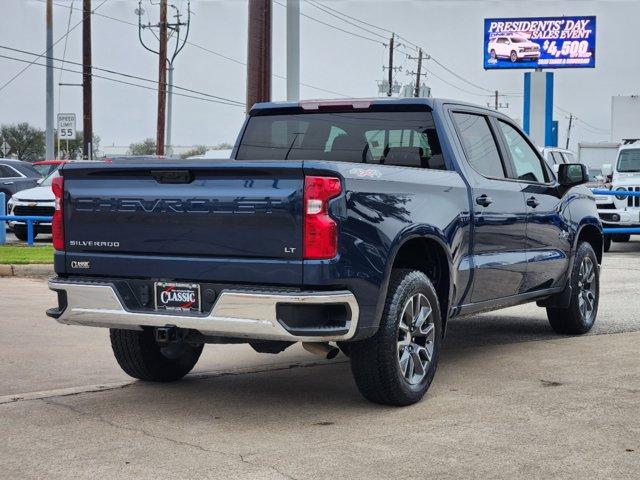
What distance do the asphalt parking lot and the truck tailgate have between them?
1005 millimetres

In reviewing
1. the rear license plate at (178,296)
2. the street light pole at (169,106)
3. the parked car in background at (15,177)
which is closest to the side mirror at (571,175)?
the rear license plate at (178,296)

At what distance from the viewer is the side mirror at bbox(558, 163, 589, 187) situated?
905cm

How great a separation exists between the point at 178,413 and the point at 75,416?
1.99 ft

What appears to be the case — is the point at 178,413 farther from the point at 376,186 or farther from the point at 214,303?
the point at 376,186

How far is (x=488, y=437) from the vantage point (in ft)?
19.3

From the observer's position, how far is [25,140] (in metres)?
104

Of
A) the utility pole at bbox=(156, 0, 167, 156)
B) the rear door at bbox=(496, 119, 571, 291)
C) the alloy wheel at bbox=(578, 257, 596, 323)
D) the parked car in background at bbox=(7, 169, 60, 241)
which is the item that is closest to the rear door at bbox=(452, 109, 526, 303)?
the rear door at bbox=(496, 119, 571, 291)

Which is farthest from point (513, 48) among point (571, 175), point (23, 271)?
point (571, 175)

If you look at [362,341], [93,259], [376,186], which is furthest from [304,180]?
[93,259]

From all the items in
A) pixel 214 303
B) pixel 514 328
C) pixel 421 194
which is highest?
pixel 421 194

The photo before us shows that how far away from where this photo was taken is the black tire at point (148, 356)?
7344 millimetres

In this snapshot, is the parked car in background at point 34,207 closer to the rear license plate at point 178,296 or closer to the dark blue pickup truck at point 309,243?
the dark blue pickup truck at point 309,243

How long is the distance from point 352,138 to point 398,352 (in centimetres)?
189

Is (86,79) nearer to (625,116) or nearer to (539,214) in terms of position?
(625,116)
